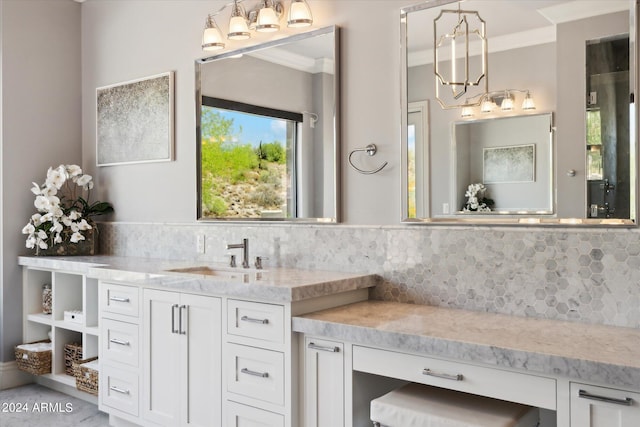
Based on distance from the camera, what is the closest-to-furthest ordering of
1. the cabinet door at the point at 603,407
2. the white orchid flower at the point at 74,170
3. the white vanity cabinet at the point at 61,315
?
the cabinet door at the point at 603,407 → the white vanity cabinet at the point at 61,315 → the white orchid flower at the point at 74,170

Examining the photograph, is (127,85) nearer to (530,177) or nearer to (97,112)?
(97,112)

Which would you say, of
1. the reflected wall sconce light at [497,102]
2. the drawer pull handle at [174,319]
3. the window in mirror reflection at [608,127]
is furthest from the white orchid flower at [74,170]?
the window in mirror reflection at [608,127]

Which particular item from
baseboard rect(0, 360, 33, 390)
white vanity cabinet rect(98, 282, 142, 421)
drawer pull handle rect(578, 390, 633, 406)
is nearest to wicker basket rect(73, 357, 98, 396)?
white vanity cabinet rect(98, 282, 142, 421)

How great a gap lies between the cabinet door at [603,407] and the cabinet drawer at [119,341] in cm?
215

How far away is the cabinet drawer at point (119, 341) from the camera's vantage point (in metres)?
3.00

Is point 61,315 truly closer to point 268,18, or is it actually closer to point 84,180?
point 84,180

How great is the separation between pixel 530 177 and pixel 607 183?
0.28 m

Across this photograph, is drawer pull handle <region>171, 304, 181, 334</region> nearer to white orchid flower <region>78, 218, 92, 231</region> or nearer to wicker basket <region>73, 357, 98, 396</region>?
wicker basket <region>73, 357, 98, 396</region>

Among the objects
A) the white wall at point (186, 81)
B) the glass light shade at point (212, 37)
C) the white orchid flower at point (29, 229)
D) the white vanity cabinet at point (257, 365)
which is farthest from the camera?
the white orchid flower at point (29, 229)

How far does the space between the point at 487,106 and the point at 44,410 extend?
3116 mm

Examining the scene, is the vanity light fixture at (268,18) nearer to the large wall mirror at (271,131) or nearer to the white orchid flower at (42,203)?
the large wall mirror at (271,131)

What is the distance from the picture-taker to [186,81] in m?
3.62

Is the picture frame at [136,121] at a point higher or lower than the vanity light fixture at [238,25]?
lower

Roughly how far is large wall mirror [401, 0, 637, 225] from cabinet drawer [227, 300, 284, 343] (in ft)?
2.51
